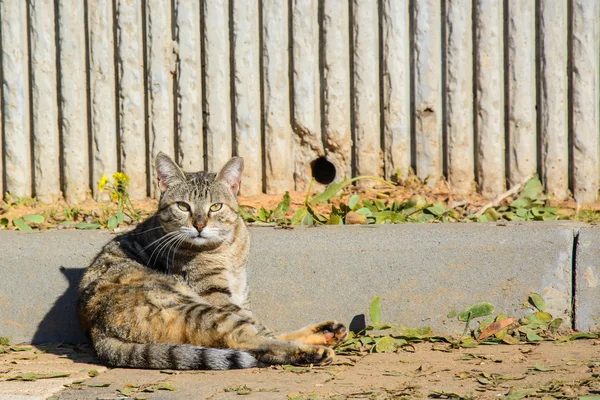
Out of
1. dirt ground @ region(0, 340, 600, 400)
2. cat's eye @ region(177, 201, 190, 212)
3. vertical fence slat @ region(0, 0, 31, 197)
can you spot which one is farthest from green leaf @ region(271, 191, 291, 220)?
vertical fence slat @ region(0, 0, 31, 197)

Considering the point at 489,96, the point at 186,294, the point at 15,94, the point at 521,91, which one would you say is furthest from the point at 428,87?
→ the point at 15,94

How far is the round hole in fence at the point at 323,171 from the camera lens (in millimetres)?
7109

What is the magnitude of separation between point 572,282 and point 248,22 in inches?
130

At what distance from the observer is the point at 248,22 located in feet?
22.2

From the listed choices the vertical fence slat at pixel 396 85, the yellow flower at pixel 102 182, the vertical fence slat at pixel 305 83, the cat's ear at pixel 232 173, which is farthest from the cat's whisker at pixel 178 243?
the vertical fence slat at pixel 396 85

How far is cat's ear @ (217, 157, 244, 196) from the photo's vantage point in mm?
5531

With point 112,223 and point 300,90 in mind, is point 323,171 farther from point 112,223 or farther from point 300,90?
point 112,223

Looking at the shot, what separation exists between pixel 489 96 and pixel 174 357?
3.52 m

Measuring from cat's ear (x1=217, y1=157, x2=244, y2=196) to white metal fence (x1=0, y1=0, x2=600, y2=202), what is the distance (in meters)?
1.25

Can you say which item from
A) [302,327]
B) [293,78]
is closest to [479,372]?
[302,327]

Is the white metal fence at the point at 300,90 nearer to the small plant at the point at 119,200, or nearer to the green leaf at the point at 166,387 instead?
the small plant at the point at 119,200

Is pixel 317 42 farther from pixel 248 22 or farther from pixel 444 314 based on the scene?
pixel 444 314

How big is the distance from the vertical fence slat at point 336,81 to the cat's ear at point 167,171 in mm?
1726

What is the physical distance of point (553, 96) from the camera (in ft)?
21.7
